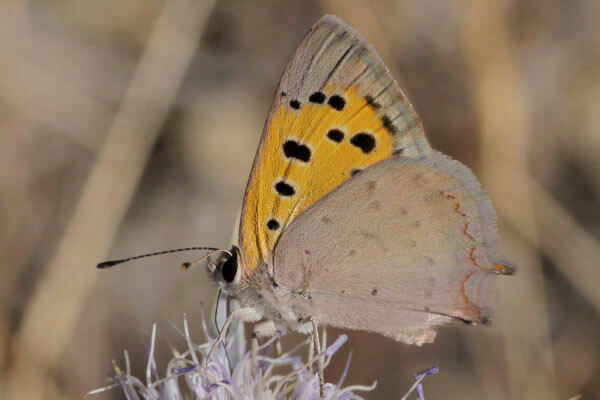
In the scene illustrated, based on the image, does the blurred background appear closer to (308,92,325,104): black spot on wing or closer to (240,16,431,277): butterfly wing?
(240,16,431,277): butterfly wing

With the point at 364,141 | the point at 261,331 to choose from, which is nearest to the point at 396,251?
the point at 364,141

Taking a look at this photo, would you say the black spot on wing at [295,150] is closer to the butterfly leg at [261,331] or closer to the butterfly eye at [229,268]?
the butterfly eye at [229,268]

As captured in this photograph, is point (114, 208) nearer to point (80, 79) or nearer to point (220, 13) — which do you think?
point (80, 79)

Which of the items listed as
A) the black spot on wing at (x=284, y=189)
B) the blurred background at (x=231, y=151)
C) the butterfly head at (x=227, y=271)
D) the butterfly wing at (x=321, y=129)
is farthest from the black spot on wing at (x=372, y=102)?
the blurred background at (x=231, y=151)

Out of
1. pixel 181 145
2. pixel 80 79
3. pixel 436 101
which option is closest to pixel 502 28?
pixel 436 101

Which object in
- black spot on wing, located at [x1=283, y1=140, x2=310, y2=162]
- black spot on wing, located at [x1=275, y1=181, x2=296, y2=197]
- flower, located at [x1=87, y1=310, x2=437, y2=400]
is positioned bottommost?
flower, located at [x1=87, y1=310, x2=437, y2=400]

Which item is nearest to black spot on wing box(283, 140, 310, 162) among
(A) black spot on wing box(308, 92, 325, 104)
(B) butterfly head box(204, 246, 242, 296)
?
(A) black spot on wing box(308, 92, 325, 104)
